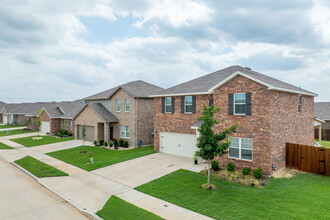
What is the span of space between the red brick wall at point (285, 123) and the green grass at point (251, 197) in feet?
6.26

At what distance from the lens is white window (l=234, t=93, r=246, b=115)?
14.4 metres

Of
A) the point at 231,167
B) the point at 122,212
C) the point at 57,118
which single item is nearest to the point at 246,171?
the point at 231,167

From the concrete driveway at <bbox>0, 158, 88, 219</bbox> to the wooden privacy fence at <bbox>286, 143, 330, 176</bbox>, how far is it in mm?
13686

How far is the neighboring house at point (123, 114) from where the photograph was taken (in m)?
25.1

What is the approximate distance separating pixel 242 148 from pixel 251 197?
417 centimetres

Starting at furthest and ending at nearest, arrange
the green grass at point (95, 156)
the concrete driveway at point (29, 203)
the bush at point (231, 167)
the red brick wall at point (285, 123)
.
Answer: the green grass at point (95, 156) → the bush at point (231, 167) → the red brick wall at point (285, 123) → the concrete driveway at point (29, 203)

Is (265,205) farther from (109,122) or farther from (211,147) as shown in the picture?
(109,122)

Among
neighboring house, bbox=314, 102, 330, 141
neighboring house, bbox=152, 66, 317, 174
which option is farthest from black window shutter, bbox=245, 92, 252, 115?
neighboring house, bbox=314, 102, 330, 141

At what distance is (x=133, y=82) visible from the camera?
29.3m

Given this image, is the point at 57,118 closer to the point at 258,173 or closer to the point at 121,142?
the point at 121,142

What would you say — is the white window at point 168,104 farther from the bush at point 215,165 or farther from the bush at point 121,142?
the bush at point 121,142

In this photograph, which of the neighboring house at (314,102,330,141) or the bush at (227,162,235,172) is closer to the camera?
the bush at (227,162,235,172)

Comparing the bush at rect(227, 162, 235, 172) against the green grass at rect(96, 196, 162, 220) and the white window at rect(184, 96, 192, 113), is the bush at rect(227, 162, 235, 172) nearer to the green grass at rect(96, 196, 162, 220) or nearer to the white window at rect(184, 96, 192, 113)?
the white window at rect(184, 96, 192, 113)

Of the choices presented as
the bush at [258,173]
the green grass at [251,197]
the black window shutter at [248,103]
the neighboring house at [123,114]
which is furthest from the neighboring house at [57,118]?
the bush at [258,173]
